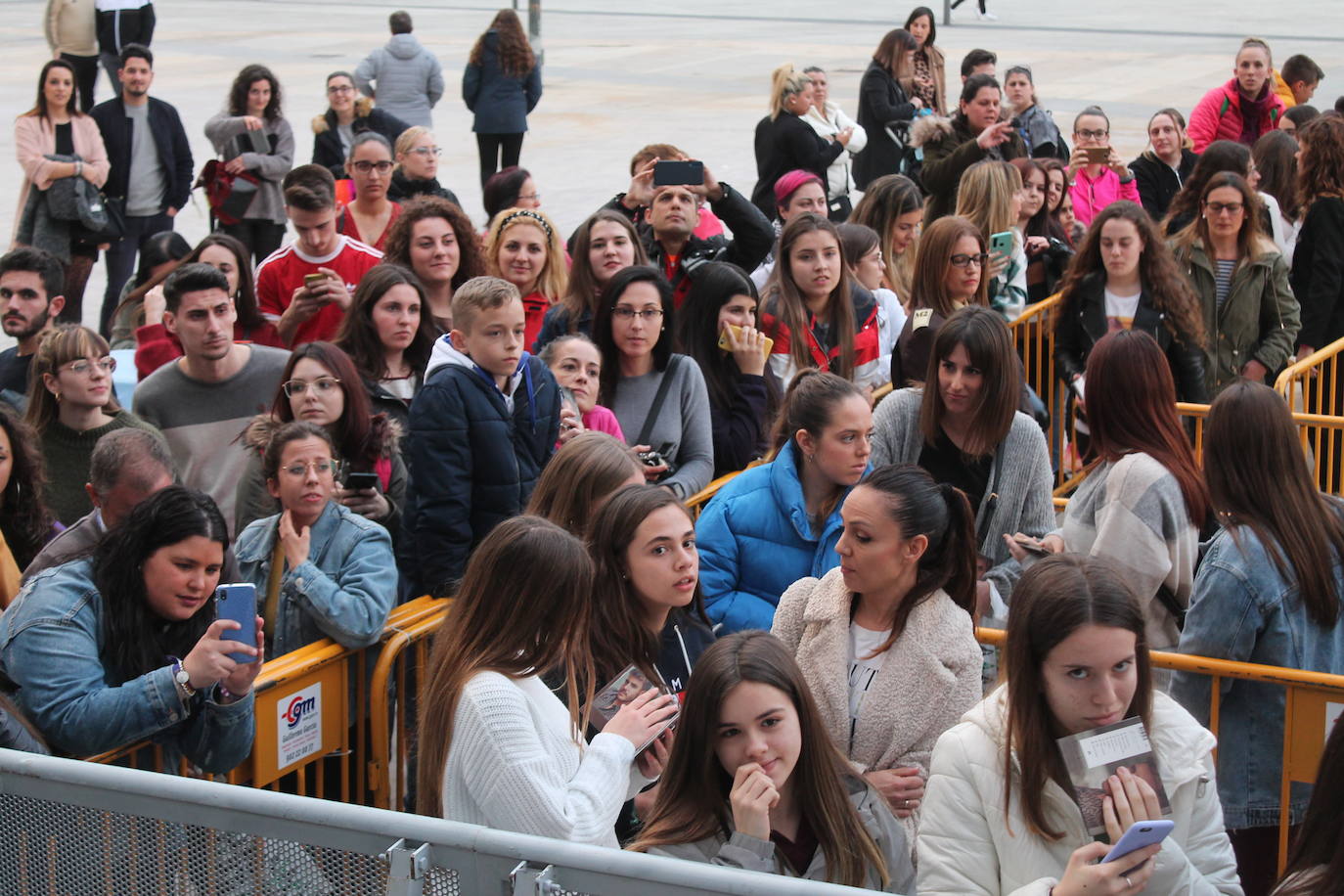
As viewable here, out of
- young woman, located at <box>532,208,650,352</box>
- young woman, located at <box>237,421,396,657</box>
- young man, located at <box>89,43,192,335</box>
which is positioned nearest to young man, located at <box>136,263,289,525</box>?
young woman, located at <box>237,421,396,657</box>

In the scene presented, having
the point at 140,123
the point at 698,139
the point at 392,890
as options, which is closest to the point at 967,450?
the point at 392,890

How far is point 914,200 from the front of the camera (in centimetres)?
893

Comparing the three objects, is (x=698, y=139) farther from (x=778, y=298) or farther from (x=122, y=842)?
(x=122, y=842)

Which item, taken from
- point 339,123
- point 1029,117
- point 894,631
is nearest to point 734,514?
point 894,631

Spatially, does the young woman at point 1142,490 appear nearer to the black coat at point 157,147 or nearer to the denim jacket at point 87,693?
the denim jacket at point 87,693

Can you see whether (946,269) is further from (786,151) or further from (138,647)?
(138,647)

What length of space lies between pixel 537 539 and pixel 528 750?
471 mm

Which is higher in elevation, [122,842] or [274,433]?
[274,433]

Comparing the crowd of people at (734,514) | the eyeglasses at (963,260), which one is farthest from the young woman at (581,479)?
the eyeglasses at (963,260)

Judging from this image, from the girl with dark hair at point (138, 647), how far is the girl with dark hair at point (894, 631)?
1.44 metres

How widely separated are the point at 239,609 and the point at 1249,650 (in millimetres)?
2691

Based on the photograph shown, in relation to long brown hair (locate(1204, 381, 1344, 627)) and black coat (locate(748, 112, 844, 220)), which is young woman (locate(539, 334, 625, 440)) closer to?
long brown hair (locate(1204, 381, 1344, 627))

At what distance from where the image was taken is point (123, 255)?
37.0ft

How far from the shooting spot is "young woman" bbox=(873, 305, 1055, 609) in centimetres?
542
